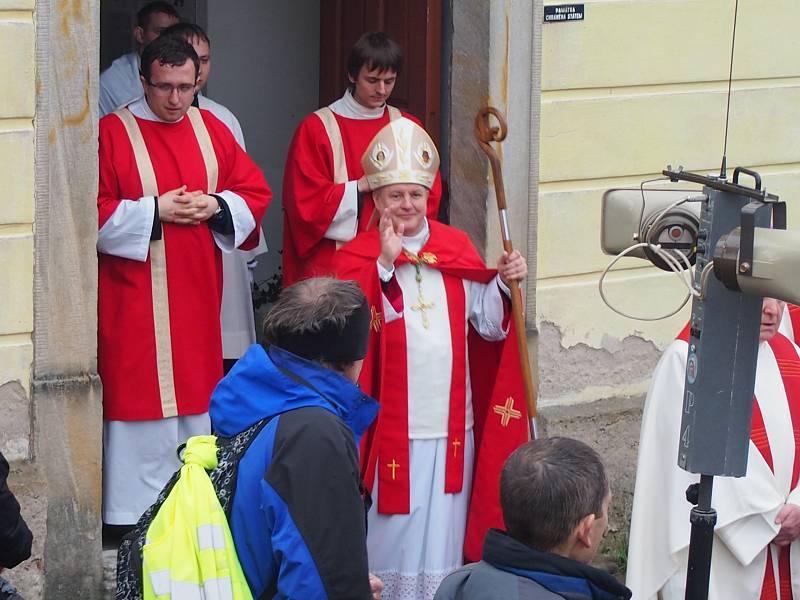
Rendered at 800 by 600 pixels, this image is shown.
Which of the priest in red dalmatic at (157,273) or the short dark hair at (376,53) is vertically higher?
the short dark hair at (376,53)

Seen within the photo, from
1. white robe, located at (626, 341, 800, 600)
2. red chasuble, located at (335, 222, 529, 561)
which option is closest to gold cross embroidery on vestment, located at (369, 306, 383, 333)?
red chasuble, located at (335, 222, 529, 561)

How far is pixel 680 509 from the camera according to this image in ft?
15.4

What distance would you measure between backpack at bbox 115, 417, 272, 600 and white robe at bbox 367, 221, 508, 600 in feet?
5.70

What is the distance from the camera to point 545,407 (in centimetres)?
650

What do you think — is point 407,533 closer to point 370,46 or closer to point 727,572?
point 727,572

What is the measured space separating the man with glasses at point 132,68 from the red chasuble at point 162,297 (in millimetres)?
845

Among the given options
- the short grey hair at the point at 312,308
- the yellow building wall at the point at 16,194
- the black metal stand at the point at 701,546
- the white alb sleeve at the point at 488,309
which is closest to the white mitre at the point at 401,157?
the white alb sleeve at the point at 488,309

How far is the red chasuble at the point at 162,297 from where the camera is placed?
Answer: 18.3 ft

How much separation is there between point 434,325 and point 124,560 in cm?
196

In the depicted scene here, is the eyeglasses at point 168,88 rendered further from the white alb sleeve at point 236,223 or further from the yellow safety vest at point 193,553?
the yellow safety vest at point 193,553

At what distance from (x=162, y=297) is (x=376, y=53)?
1.40 meters

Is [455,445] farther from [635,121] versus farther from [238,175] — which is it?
[635,121]

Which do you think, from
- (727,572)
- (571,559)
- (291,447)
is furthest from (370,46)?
(571,559)

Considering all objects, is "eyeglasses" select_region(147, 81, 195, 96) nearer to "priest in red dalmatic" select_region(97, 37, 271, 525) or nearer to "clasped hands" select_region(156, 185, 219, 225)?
"priest in red dalmatic" select_region(97, 37, 271, 525)
